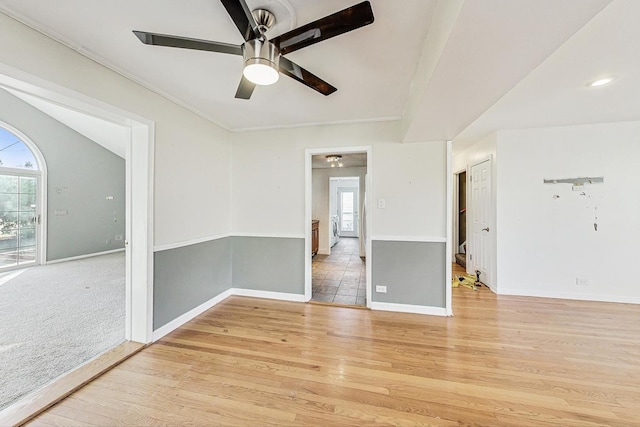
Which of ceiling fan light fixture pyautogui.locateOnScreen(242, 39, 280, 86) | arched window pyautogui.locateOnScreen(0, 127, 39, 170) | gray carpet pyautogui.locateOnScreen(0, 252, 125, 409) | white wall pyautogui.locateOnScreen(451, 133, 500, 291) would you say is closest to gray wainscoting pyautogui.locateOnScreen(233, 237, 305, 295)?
gray carpet pyautogui.locateOnScreen(0, 252, 125, 409)

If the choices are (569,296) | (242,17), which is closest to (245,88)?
(242,17)

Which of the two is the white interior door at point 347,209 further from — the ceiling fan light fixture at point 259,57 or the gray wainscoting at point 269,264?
the ceiling fan light fixture at point 259,57

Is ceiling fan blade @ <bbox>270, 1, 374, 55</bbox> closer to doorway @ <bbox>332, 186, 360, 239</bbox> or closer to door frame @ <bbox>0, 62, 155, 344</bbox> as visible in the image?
door frame @ <bbox>0, 62, 155, 344</bbox>

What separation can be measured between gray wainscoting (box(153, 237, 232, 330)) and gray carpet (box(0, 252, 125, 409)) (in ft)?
1.57

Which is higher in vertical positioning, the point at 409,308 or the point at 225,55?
the point at 225,55

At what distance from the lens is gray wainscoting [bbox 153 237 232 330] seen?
2318 mm

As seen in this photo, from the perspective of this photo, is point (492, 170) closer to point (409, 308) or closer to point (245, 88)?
point (409, 308)

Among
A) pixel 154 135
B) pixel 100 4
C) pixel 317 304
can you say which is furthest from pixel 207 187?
pixel 317 304

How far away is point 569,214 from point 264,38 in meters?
4.24

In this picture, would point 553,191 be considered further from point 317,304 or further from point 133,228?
point 133,228

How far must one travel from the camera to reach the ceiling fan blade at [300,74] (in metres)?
1.46

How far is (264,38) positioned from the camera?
1288mm

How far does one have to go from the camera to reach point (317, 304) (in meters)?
3.10

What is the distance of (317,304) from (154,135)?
2.60 meters
